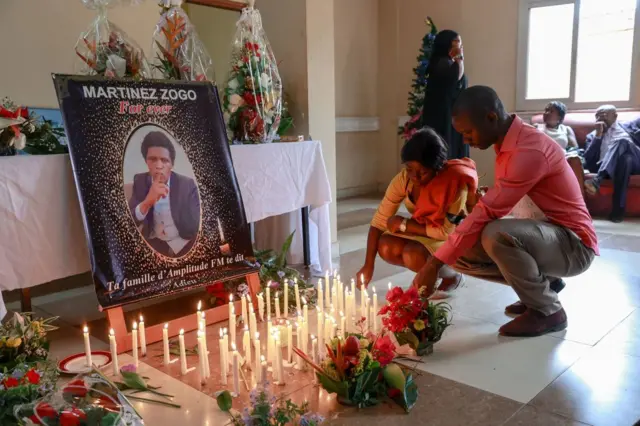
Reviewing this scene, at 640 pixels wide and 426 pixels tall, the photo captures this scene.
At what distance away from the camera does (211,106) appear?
8.82ft

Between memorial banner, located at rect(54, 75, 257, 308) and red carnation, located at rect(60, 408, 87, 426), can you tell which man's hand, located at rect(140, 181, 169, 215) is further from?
red carnation, located at rect(60, 408, 87, 426)

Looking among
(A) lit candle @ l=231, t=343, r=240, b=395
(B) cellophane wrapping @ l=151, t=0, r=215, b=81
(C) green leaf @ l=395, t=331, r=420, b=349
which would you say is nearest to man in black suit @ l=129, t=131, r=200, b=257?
(B) cellophane wrapping @ l=151, t=0, r=215, b=81

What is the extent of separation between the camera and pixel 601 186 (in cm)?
543

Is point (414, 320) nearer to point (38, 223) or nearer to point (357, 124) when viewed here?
point (38, 223)

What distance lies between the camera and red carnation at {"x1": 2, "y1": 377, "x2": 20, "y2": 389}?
4.97 ft

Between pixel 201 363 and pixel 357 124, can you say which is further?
pixel 357 124

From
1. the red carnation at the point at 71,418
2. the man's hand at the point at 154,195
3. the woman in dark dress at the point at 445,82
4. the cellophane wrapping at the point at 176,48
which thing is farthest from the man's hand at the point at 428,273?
the woman in dark dress at the point at 445,82

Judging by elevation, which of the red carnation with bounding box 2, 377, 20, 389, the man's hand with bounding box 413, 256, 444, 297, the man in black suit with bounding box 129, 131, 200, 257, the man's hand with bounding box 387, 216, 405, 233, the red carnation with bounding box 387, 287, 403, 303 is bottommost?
the red carnation with bounding box 2, 377, 20, 389

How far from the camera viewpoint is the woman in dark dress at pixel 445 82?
15.2ft

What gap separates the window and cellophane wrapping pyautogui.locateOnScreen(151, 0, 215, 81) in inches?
199

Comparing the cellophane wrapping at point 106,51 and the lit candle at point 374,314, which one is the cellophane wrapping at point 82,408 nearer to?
the lit candle at point 374,314

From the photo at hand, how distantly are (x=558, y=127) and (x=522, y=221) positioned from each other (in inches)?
162

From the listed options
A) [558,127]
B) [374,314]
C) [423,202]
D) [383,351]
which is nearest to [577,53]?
[558,127]

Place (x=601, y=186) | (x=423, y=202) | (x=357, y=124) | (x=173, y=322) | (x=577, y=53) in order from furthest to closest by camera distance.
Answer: (x=357, y=124)
(x=577, y=53)
(x=601, y=186)
(x=423, y=202)
(x=173, y=322)
